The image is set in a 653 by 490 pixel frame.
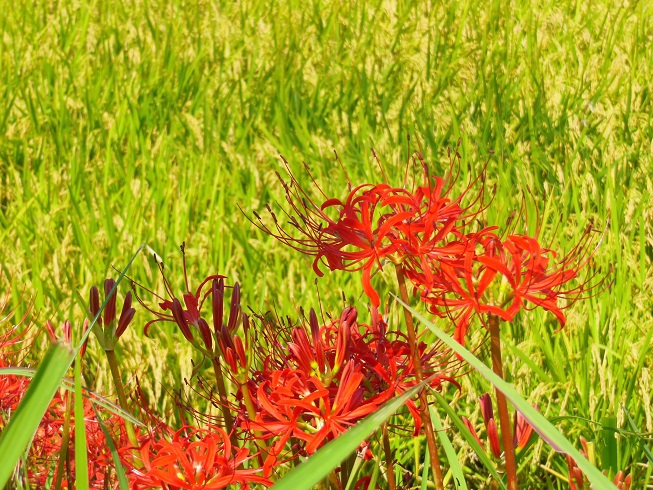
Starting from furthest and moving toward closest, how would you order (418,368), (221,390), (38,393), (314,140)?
1. (314,140)
2. (221,390)
3. (418,368)
4. (38,393)

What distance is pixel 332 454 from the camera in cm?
72

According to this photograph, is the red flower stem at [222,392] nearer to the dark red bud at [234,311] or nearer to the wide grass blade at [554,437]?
the dark red bud at [234,311]

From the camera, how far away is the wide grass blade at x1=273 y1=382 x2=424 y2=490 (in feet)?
2.34

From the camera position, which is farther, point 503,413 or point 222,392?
point 222,392

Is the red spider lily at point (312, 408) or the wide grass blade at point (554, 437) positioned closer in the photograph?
the wide grass blade at point (554, 437)

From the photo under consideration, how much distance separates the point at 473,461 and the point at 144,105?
2.13 metres

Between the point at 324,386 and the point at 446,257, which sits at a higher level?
the point at 446,257

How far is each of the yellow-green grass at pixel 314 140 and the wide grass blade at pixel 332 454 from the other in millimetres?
989

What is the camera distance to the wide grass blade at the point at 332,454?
713mm

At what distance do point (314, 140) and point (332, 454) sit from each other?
2.67 meters

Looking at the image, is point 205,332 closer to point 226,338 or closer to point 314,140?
point 226,338

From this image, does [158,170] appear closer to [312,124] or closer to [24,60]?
[312,124]

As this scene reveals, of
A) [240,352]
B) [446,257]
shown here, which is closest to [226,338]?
[240,352]

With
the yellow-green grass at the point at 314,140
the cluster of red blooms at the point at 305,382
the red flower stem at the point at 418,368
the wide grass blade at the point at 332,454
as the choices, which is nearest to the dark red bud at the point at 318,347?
the cluster of red blooms at the point at 305,382
